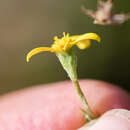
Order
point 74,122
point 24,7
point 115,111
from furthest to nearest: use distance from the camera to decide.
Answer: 1. point 24,7
2. point 74,122
3. point 115,111

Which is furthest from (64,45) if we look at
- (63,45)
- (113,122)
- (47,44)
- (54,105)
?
(47,44)

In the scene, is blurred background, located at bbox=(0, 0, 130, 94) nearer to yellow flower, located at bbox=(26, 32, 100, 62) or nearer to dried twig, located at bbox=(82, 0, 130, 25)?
dried twig, located at bbox=(82, 0, 130, 25)

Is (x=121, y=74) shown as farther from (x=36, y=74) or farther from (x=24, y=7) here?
(x=24, y=7)

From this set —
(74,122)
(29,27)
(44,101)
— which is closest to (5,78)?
(29,27)

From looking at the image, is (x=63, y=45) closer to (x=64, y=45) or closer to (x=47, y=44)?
(x=64, y=45)

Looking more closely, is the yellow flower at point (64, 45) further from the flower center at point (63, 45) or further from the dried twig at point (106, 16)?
the dried twig at point (106, 16)

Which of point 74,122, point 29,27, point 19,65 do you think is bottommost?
point 74,122

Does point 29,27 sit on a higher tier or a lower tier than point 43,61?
higher
